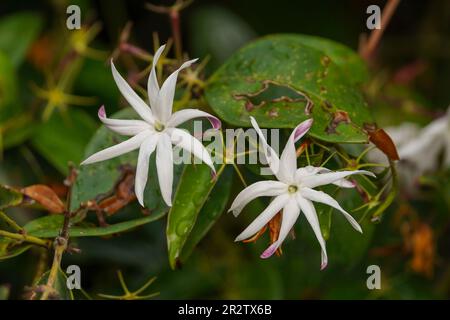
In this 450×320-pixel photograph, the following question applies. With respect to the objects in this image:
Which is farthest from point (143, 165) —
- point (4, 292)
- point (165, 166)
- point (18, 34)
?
point (18, 34)

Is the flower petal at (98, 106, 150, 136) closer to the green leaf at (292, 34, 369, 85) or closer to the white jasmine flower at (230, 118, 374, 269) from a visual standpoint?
the white jasmine flower at (230, 118, 374, 269)

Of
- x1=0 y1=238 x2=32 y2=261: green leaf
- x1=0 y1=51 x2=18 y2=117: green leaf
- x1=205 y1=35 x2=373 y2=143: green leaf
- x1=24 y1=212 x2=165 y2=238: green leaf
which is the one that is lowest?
x1=0 y1=238 x2=32 y2=261: green leaf

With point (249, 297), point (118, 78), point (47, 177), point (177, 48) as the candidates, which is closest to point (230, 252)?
point (249, 297)

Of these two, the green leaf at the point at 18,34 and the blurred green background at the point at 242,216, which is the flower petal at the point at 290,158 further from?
the green leaf at the point at 18,34

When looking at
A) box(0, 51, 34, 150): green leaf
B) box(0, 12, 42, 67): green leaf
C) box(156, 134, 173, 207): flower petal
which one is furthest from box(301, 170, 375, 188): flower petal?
box(0, 12, 42, 67): green leaf

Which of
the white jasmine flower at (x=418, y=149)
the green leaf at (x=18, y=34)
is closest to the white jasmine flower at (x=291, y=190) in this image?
the white jasmine flower at (x=418, y=149)

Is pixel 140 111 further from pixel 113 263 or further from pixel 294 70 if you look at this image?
pixel 113 263
